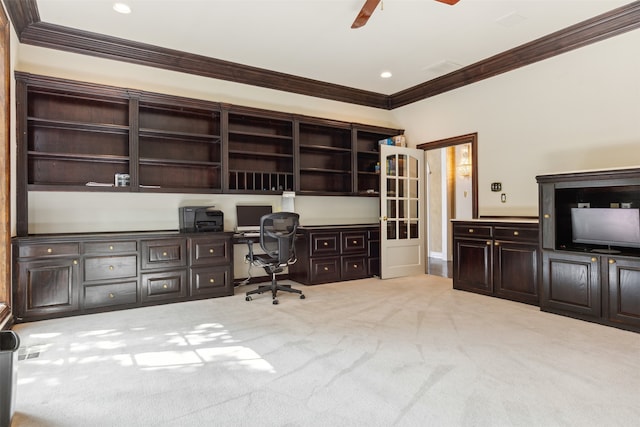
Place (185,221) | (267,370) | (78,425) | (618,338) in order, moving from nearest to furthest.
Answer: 1. (78,425)
2. (267,370)
3. (618,338)
4. (185,221)

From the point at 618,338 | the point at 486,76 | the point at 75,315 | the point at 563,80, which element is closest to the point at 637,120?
the point at 563,80

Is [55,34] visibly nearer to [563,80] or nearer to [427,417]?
[427,417]

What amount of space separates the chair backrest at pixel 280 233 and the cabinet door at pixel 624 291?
3.17 m

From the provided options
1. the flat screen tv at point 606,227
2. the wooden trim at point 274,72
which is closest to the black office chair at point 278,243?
the wooden trim at point 274,72

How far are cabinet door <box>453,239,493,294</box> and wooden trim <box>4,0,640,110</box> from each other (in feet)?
7.73

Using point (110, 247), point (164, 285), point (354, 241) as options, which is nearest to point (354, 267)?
point (354, 241)

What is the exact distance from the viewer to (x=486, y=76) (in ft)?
16.0

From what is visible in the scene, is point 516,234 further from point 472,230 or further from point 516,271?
point 472,230

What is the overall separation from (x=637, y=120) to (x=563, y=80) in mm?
905

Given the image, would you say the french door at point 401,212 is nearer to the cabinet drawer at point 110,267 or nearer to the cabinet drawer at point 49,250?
the cabinet drawer at point 110,267

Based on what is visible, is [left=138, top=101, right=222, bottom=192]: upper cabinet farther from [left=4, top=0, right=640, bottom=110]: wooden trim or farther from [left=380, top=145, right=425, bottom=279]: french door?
[left=380, top=145, right=425, bottom=279]: french door

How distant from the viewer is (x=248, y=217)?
16.5 feet

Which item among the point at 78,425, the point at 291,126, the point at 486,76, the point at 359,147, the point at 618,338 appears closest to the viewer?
the point at 78,425

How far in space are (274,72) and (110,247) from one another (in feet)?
10.7
